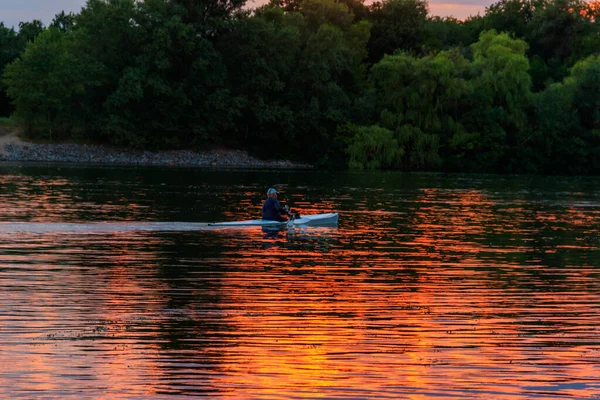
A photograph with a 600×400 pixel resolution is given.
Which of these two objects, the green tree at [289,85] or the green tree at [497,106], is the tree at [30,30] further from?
the green tree at [497,106]

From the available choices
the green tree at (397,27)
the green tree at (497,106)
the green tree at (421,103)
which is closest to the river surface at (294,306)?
the green tree at (421,103)

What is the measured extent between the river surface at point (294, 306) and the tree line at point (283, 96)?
175ft

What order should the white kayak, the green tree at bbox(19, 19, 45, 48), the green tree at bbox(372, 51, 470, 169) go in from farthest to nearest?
the green tree at bbox(19, 19, 45, 48), the green tree at bbox(372, 51, 470, 169), the white kayak

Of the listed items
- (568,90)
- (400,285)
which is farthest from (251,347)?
(568,90)

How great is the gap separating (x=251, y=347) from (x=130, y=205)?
96.2 feet

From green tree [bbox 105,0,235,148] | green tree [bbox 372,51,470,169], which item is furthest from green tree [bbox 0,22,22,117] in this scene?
green tree [bbox 372,51,470,169]

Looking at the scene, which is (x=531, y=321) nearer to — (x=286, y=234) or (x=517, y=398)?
(x=517, y=398)

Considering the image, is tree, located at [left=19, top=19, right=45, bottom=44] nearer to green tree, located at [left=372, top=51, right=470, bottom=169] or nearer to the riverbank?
the riverbank

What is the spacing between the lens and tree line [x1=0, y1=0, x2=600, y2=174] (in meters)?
94.9

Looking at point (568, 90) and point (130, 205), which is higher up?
point (568, 90)

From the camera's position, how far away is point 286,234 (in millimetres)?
34344

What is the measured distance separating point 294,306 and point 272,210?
53.2 ft

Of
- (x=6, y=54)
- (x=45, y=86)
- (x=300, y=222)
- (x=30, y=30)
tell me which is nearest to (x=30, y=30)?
(x=30, y=30)

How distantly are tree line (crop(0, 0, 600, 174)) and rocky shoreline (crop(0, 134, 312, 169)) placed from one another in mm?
1341
